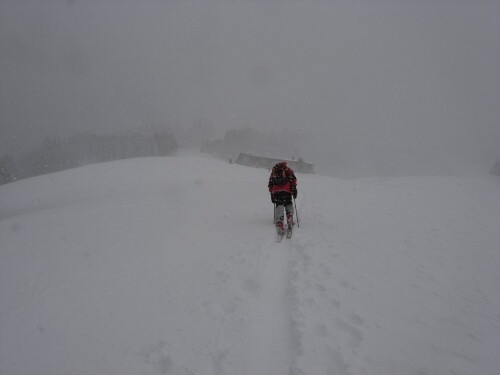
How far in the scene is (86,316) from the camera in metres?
5.22

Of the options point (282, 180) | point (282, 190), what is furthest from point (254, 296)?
point (282, 180)

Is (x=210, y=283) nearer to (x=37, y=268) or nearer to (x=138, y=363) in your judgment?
(x=138, y=363)

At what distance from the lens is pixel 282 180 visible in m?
9.58

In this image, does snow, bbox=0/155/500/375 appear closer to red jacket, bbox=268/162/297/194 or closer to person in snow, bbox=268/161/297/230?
person in snow, bbox=268/161/297/230

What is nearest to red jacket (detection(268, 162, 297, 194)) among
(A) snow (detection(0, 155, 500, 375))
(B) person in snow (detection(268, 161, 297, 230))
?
(B) person in snow (detection(268, 161, 297, 230))

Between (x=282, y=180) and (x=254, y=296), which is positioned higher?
(x=282, y=180)

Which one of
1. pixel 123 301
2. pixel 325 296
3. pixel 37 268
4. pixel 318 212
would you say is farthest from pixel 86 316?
pixel 318 212

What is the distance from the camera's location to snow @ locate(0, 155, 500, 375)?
12.8ft

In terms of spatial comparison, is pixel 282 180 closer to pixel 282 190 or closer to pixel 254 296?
pixel 282 190

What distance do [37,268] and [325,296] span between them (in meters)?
8.07

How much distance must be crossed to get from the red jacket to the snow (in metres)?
1.65

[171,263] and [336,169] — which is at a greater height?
[336,169]

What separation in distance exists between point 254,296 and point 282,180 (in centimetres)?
487

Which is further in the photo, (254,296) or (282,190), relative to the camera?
(282,190)
